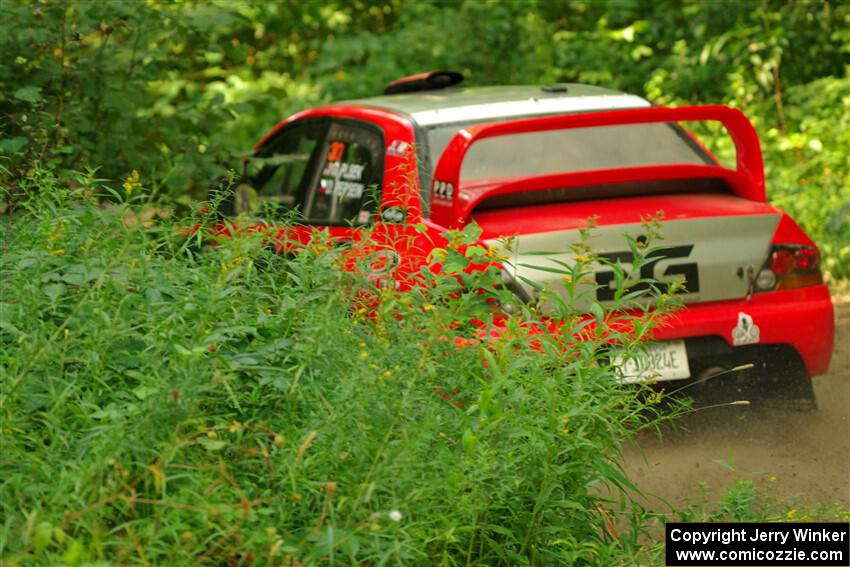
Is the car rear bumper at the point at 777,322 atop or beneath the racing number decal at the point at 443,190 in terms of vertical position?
beneath

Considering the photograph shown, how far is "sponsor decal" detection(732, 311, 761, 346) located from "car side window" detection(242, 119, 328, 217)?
7.64ft

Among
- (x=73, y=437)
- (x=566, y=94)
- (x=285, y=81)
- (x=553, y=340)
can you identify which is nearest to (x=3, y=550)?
(x=73, y=437)

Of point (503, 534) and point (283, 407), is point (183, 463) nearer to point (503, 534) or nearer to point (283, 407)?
point (283, 407)

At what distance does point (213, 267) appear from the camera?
4512mm

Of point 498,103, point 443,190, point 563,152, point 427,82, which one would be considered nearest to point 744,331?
point 563,152

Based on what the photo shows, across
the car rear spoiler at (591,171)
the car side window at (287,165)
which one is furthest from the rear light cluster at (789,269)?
the car side window at (287,165)

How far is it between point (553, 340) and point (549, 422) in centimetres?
45

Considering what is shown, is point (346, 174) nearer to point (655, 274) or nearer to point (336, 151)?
point (336, 151)

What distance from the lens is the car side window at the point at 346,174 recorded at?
6.63 meters

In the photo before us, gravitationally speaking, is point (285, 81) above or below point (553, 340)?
below

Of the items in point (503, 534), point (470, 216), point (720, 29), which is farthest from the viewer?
point (720, 29)

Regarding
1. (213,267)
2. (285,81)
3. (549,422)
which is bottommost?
(285,81)

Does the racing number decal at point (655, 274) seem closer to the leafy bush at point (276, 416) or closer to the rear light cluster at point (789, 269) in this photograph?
the rear light cluster at point (789, 269)

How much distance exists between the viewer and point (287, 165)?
8180mm
